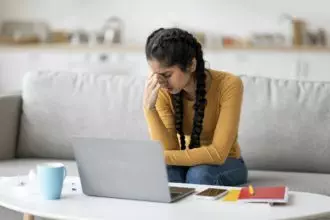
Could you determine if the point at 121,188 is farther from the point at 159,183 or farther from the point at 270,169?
the point at 270,169

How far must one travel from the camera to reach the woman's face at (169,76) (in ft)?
7.61

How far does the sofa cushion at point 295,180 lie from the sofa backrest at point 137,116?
0.30ft


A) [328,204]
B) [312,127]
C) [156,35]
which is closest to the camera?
[328,204]

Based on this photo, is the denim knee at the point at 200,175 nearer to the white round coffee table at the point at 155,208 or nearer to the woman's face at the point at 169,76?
the woman's face at the point at 169,76

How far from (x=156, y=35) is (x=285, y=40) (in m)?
3.25

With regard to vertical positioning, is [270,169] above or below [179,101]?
below

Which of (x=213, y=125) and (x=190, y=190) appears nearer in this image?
(x=190, y=190)

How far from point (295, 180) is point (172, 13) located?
321cm

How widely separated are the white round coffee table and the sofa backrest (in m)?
0.99

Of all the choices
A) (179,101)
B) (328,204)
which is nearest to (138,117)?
(179,101)

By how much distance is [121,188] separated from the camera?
189 cm

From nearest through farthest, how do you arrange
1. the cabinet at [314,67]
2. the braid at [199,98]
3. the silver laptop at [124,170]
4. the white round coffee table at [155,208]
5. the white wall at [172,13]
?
1. the white round coffee table at [155,208]
2. the silver laptop at [124,170]
3. the braid at [199,98]
4. the cabinet at [314,67]
5. the white wall at [172,13]

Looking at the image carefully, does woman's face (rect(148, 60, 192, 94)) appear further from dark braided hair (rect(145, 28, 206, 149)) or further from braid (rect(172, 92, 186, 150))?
braid (rect(172, 92, 186, 150))

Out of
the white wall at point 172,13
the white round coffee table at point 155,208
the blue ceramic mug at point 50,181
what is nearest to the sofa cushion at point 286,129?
the white round coffee table at point 155,208
